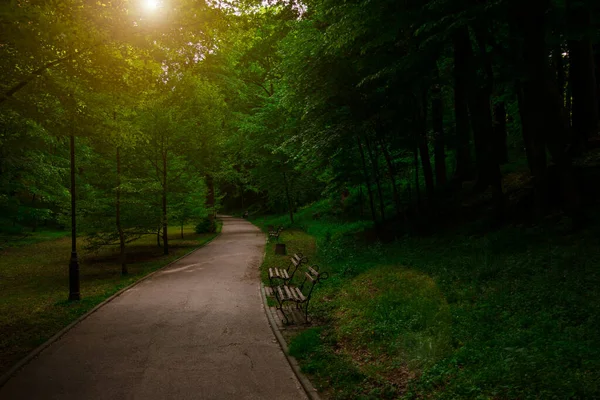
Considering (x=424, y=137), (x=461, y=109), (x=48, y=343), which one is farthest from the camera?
(x=461, y=109)

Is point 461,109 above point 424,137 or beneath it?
above

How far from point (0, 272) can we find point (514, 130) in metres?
27.6

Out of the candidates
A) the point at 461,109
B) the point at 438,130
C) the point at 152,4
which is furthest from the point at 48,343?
the point at 461,109

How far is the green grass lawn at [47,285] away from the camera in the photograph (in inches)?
331

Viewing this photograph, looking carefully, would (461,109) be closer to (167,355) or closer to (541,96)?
(541,96)

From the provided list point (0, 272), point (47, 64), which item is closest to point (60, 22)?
point (47, 64)

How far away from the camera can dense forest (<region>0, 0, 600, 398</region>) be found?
794cm

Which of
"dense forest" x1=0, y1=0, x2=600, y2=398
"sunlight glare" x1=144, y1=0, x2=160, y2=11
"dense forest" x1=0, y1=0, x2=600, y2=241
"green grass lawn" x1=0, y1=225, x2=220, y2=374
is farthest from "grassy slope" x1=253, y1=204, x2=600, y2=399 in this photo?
"sunlight glare" x1=144, y1=0, x2=160, y2=11

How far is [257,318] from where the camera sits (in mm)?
9000

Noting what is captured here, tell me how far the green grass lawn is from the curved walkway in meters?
0.74

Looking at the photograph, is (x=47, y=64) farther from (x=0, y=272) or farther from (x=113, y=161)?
(x=0, y=272)

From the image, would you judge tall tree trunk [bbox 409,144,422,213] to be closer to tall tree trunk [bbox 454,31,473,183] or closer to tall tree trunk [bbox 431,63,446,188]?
tall tree trunk [bbox 431,63,446,188]

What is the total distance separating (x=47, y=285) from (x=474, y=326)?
51.3 feet

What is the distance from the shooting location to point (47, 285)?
48.5ft
